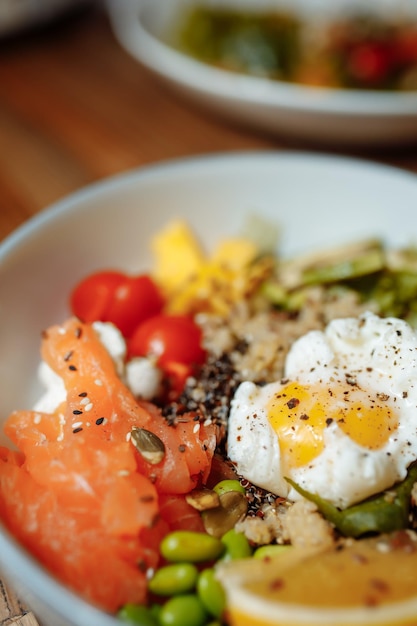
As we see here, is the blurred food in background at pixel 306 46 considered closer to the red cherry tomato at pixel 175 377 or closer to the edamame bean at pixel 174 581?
the red cherry tomato at pixel 175 377

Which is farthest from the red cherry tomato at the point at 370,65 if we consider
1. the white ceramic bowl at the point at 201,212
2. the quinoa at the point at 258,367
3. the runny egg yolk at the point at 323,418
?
the runny egg yolk at the point at 323,418

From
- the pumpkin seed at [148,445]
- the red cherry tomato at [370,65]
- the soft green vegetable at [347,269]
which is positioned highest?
the pumpkin seed at [148,445]

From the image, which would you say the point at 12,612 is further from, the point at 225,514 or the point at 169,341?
the point at 169,341

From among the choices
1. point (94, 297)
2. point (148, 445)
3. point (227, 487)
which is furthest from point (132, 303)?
point (227, 487)

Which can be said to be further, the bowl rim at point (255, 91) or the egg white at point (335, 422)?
the bowl rim at point (255, 91)

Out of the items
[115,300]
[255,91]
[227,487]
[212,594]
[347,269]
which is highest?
[255,91]

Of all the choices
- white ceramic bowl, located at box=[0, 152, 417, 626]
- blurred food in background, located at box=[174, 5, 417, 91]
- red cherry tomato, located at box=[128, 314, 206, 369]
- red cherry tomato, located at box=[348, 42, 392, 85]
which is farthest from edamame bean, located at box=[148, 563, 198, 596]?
red cherry tomato, located at box=[348, 42, 392, 85]

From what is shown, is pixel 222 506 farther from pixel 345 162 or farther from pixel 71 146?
pixel 71 146
